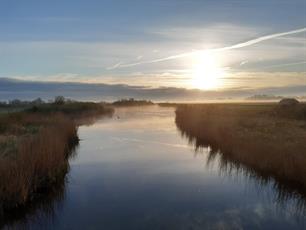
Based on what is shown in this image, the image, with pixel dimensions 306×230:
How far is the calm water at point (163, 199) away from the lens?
996 centimetres

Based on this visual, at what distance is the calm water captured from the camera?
9961mm

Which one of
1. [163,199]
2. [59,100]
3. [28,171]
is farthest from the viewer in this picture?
[59,100]

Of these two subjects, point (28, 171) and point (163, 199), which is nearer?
point (28, 171)

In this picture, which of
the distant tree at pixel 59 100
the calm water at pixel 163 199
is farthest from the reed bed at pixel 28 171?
the distant tree at pixel 59 100

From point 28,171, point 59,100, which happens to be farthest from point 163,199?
point 59,100

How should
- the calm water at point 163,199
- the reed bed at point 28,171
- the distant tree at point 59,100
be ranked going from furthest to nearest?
the distant tree at point 59,100 < the reed bed at point 28,171 < the calm water at point 163,199

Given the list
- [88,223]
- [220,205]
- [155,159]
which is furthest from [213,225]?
[155,159]

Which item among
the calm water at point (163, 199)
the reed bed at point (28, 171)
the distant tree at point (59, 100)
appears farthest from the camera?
the distant tree at point (59, 100)

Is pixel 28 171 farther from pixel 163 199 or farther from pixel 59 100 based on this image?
pixel 59 100

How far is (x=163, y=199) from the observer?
39.5 feet

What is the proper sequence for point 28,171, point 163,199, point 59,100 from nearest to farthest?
point 28,171, point 163,199, point 59,100

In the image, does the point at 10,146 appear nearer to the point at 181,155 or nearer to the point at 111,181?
the point at 111,181

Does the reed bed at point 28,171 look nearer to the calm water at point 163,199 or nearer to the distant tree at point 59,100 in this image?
the calm water at point 163,199

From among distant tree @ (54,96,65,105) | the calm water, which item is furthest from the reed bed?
distant tree @ (54,96,65,105)
